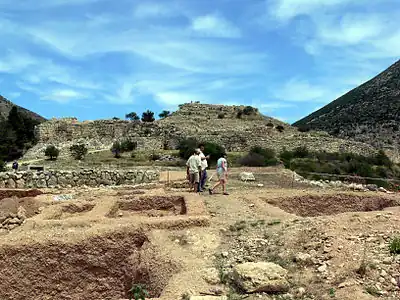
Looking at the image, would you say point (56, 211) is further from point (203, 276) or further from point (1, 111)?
point (1, 111)

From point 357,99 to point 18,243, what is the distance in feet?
192

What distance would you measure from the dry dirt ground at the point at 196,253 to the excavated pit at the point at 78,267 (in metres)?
0.02

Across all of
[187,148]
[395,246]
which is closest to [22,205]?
[395,246]

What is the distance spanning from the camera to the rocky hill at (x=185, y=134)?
39.2m

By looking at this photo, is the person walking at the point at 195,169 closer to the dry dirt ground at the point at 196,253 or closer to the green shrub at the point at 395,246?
the dry dirt ground at the point at 196,253

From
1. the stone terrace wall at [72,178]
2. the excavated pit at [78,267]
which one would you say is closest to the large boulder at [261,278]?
the excavated pit at [78,267]

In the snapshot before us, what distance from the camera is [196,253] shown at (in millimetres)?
7066

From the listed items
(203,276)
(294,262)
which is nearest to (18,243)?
(203,276)

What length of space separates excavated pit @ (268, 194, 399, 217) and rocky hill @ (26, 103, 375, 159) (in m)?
25.9

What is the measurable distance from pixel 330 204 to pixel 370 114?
44.9m

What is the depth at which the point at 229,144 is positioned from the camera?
129 ft

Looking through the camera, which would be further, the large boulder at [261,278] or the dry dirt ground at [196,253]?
the dry dirt ground at [196,253]

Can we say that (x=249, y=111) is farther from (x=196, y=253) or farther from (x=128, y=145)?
(x=196, y=253)

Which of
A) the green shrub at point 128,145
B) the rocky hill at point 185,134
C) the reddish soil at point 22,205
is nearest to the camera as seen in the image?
the reddish soil at point 22,205
